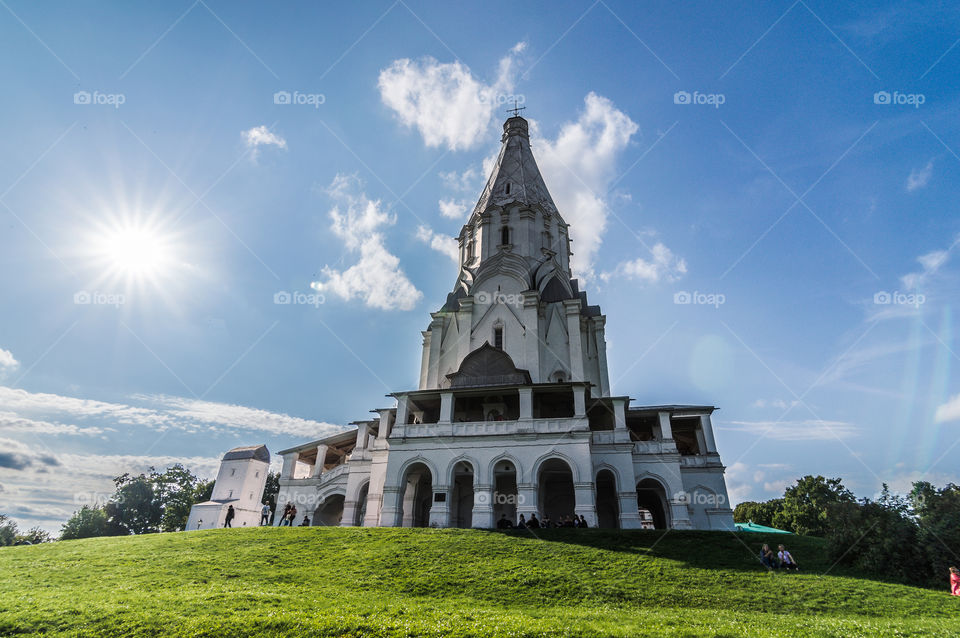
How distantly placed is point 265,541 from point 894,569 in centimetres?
2045

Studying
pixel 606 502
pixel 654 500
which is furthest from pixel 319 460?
pixel 654 500

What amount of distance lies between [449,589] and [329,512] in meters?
20.9

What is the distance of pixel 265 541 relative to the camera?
58.1 ft

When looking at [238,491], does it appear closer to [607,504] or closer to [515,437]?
[515,437]

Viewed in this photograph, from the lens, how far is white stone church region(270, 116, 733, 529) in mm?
22891

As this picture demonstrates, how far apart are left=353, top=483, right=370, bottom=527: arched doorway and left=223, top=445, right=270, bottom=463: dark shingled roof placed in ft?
44.0

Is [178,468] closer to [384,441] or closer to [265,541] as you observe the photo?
[384,441]

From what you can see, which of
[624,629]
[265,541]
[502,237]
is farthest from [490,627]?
[502,237]

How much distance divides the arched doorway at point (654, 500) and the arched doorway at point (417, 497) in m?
11.7

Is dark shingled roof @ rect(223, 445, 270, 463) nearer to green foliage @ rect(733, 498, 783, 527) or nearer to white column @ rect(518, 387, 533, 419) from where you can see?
white column @ rect(518, 387, 533, 419)

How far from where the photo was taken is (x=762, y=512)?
57.5 m

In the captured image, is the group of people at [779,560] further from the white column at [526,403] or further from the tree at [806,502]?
the tree at [806,502]

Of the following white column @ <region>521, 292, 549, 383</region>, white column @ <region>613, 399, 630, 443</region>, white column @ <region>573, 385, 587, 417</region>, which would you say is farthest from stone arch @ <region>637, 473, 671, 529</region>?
white column @ <region>521, 292, 549, 383</region>

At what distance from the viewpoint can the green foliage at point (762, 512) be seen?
185 ft
